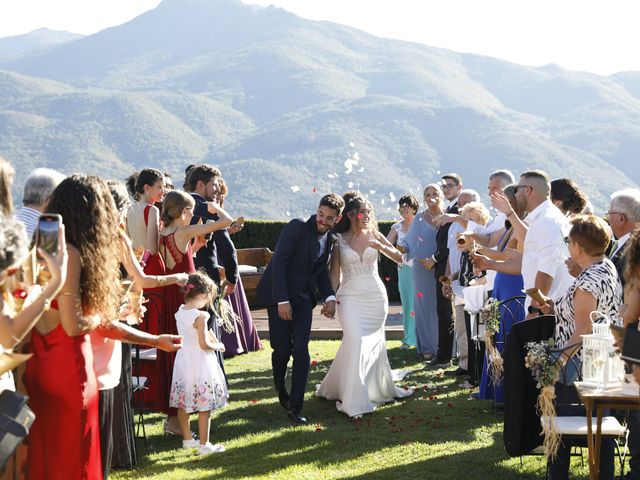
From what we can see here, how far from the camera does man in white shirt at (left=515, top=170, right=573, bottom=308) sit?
698 cm

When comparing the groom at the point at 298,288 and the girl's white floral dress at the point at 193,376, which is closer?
the girl's white floral dress at the point at 193,376

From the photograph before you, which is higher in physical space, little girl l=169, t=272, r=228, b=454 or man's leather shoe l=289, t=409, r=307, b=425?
little girl l=169, t=272, r=228, b=454

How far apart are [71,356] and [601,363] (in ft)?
8.95

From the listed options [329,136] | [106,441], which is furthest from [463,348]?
Answer: [329,136]

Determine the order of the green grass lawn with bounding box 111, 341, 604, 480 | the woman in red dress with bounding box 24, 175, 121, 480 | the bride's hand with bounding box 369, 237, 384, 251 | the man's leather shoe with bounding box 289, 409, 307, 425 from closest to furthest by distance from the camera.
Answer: the woman in red dress with bounding box 24, 175, 121, 480 < the green grass lawn with bounding box 111, 341, 604, 480 < the man's leather shoe with bounding box 289, 409, 307, 425 < the bride's hand with bounding box 369, 237, 384, 251

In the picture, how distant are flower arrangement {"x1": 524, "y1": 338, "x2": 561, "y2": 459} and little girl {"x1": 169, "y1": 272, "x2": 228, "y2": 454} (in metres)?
2.69

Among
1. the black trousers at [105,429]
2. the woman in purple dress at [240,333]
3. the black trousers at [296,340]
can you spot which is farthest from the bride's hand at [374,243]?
the black trousers at [105,429]

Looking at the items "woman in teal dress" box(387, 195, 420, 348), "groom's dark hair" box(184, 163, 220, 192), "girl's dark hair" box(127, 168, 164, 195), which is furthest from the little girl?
"woman in teal dress" box(387, 195, 420, 348)

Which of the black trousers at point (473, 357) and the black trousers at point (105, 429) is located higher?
the black trousers at point (105, 429)

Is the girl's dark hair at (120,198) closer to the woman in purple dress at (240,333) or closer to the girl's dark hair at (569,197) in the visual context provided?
the girl's dark hair at (569,197)

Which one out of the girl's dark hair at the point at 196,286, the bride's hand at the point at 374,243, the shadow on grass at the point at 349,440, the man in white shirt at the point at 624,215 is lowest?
the shadow on grass at the point at 349,440

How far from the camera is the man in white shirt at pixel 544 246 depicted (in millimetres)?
6977

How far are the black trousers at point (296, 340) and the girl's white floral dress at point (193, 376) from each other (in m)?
1.18

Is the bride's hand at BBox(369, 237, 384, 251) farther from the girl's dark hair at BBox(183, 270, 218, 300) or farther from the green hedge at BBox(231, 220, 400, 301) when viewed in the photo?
the green hedge at BBox(231, 220, 400, 301)
